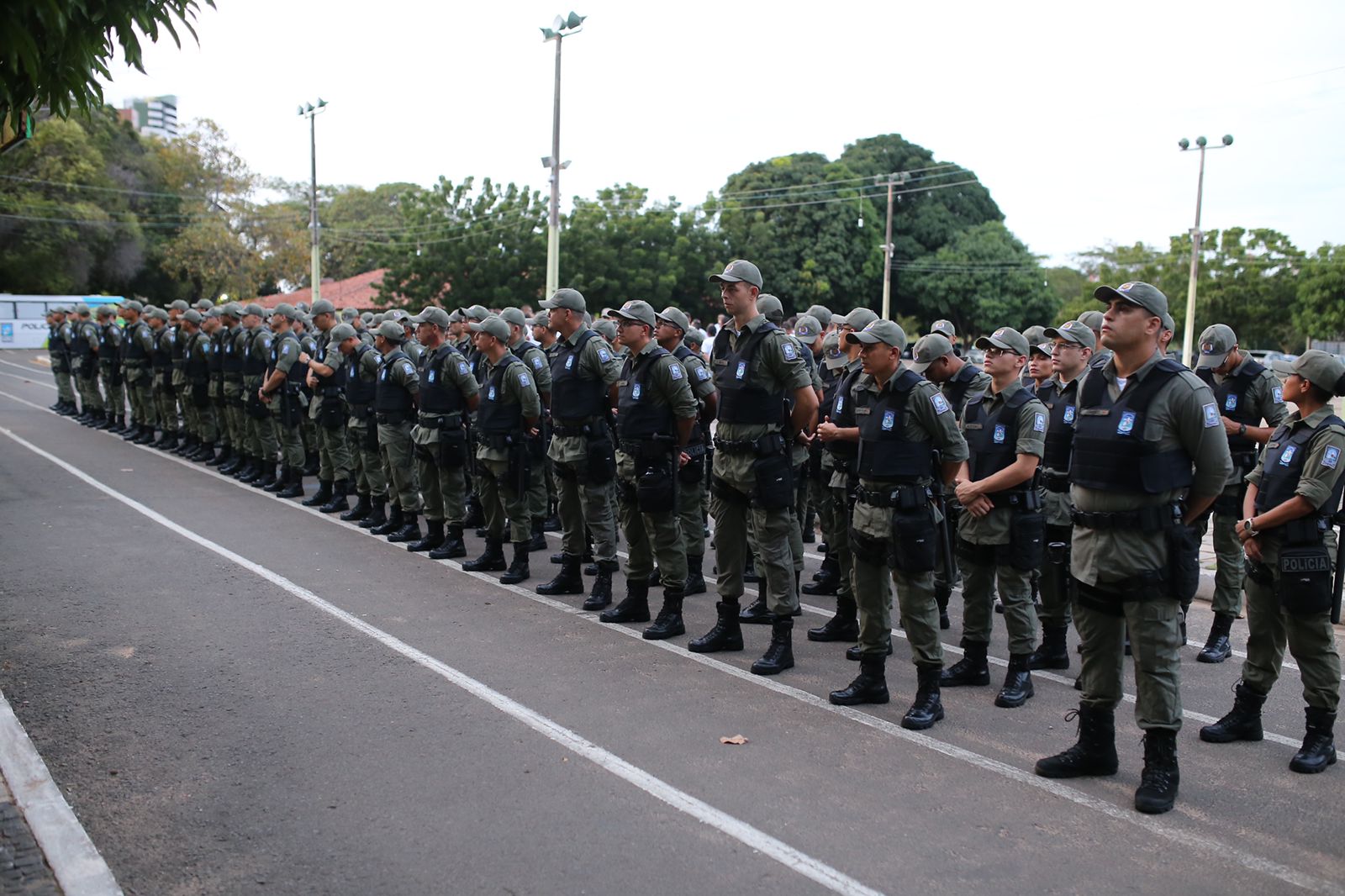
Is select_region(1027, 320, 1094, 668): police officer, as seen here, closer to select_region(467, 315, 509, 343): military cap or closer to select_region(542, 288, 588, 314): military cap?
select_region(542, 288, 588, 314): military cap

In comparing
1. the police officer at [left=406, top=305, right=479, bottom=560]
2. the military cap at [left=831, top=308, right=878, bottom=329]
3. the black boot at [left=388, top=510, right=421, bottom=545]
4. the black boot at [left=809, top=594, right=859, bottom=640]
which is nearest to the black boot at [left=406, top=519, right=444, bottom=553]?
the police officer at [left=406, top=305, right=479, bottom=560]

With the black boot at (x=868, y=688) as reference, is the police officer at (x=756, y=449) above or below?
above

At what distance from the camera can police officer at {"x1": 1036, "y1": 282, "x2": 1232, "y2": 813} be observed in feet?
15.7

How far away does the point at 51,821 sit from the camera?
4.47 m

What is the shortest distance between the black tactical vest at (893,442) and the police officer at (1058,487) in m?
1.17

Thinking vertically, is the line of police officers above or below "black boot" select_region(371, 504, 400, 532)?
above

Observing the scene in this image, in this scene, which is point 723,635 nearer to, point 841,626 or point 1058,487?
point 841,626

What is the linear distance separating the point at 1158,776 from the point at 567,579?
483cm

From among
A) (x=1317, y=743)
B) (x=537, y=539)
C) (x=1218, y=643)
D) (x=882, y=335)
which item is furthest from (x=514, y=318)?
(x=1317, y=743)

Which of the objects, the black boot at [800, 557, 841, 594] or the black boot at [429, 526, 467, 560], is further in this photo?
the black boot at [429, 526, 467, 560]

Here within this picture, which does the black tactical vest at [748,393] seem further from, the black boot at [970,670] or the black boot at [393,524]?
the black boot at [393,524]

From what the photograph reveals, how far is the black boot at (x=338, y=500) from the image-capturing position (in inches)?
469

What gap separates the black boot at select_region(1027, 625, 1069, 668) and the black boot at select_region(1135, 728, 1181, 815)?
2095 millimetres

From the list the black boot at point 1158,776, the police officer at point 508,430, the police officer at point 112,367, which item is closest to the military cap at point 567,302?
the police officer at point 508,430
